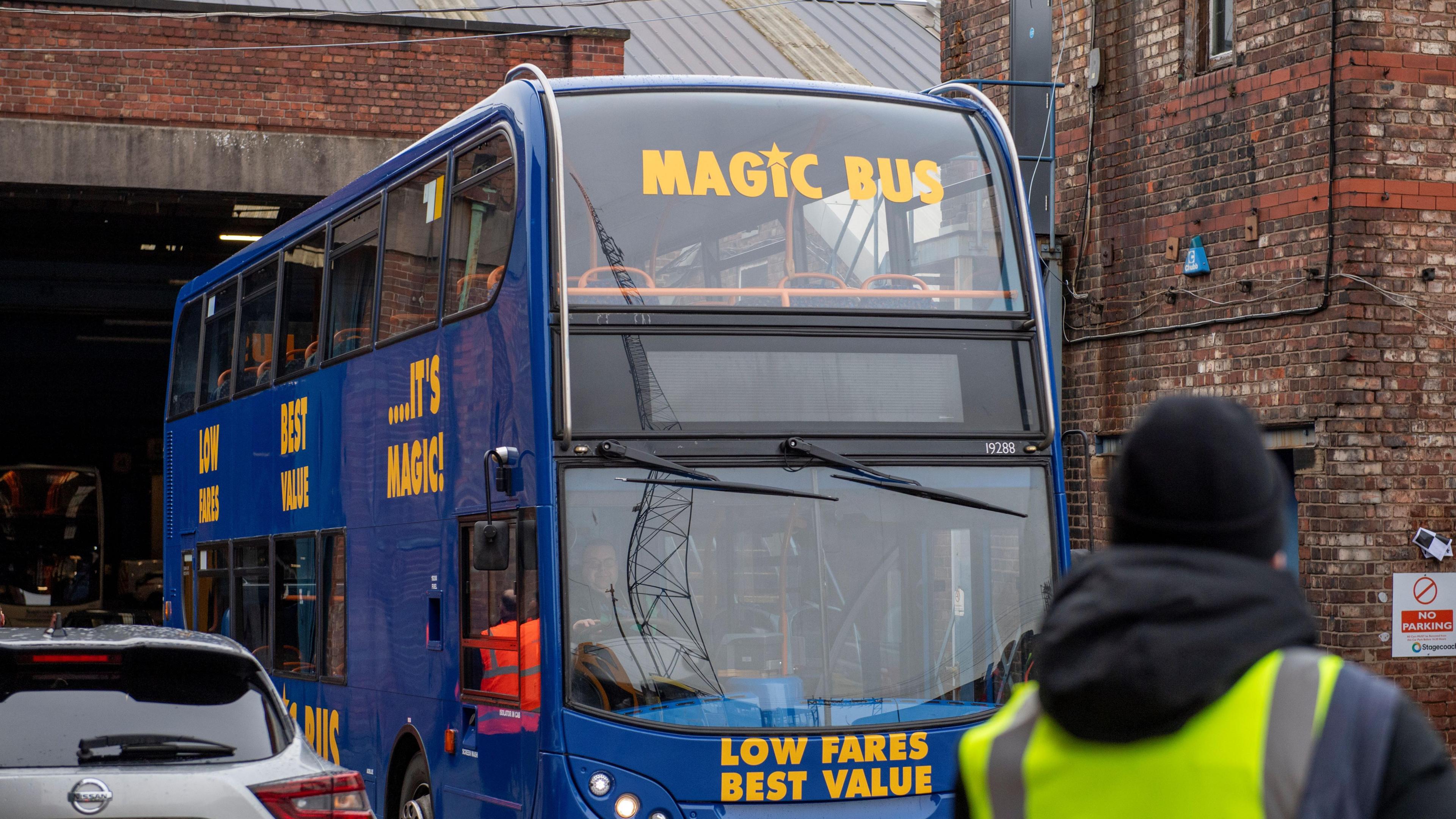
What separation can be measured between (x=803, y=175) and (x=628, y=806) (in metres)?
2.97

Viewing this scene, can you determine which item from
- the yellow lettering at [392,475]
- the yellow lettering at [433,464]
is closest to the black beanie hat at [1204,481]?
the yellow lettering at [433,464]

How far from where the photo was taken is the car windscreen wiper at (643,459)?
7.30 meters

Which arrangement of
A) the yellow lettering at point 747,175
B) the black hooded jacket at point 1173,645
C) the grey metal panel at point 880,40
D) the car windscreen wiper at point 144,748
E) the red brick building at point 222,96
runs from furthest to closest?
1. the grey metal panel at point 880,40
2. the red brick building at point 222,96
3. the yellow lettering at point 747,175
4. the car windscreen wiper at point 144,748
5. the black hooded jacket at point 1173,645

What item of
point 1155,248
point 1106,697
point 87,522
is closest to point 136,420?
point 87,522

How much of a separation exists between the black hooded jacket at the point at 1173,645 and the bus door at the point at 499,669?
5.43m

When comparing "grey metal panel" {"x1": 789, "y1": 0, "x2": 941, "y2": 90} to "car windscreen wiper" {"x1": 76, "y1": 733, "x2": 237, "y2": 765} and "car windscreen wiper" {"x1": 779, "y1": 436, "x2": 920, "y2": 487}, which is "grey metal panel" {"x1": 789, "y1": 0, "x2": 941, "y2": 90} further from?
"car windscreen wiper" {"x1": 76, "y1": 733, "x2": 237, "y2": 765}

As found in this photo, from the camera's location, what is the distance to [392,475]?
9.37 m

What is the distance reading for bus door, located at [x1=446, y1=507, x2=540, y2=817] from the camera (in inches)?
289

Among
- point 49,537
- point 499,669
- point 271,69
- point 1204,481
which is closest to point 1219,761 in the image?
point 1204,481

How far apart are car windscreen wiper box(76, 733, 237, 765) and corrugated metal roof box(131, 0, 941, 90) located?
1823 centimetres

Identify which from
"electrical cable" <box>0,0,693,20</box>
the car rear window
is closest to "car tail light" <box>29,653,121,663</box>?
the car rear window

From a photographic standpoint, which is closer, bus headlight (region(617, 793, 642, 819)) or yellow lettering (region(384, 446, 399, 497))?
bus headlight (region(617, 793, 642, 819))

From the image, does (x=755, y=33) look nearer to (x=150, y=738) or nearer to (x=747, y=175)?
(x=747, y=175)

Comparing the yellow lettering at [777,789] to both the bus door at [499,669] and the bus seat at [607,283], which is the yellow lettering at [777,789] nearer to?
the bus door at [499,669]
